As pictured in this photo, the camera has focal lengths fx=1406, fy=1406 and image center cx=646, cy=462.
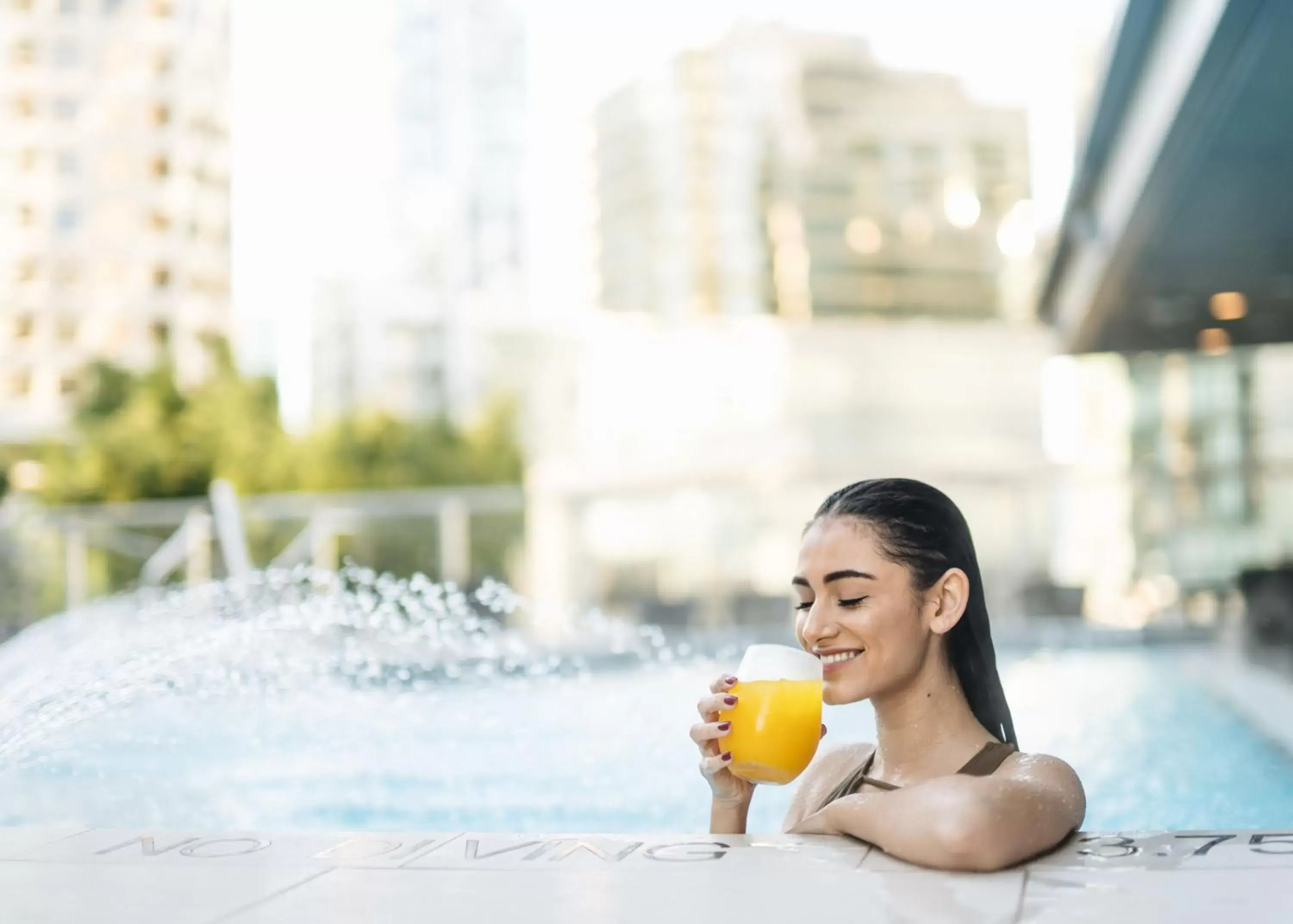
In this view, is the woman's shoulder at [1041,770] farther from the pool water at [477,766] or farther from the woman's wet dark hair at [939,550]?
the pool water at [477,766]

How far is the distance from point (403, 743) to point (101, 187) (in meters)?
41.8

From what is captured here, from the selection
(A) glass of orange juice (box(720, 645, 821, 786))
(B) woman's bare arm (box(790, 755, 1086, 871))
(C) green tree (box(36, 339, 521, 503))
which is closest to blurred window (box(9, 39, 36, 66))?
(C) green tree (box(36, 339, 521, 503))

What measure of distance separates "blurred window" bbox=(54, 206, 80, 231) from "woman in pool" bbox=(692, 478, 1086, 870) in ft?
145

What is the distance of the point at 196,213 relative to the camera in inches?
1735

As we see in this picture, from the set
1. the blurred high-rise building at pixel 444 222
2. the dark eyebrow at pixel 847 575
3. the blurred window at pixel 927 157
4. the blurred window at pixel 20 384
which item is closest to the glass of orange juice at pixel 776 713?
the dark eyebrow at pixel 847 575

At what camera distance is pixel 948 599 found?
157 cm

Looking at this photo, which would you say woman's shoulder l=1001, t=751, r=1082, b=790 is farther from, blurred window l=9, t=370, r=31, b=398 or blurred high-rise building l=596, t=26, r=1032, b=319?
blurred high-rise building l=596, t=26, r=1032, b=319

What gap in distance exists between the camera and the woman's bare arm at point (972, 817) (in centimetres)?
131

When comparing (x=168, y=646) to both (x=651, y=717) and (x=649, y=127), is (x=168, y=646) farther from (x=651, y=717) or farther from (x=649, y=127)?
(x=649, y=127)

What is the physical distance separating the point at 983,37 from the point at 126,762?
4538 cm

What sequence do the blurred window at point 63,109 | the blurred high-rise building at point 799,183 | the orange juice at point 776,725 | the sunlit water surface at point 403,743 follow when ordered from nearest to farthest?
the orange juice at point 776,725
the sunlit water surface at point 403,743
the blurred window at point 63,109
the blurred high-rise building at point 799,183

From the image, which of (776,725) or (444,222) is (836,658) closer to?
(776,725)

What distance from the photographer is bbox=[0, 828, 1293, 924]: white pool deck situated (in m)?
1.18

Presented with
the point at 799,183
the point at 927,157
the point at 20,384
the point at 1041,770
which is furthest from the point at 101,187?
the point at 1041,770
